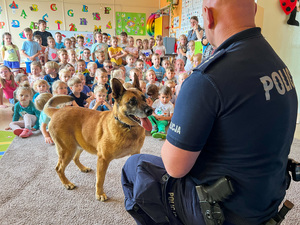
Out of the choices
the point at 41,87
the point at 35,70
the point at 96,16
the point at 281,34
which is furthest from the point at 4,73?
the point at 96,16

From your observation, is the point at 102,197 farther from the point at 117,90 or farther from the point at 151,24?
the point at 151,24

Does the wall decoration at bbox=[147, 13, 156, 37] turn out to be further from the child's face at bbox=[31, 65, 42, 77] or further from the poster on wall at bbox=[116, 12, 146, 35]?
the child's face at bbox=[31, 65, 42, 77]

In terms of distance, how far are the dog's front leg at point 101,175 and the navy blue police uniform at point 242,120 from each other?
3.83 feet

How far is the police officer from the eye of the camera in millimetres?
828

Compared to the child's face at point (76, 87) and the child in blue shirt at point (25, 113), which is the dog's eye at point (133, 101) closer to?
the child's face at point (76, 87)

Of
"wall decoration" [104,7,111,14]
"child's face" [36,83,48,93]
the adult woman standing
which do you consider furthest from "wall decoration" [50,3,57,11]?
"child's face" [36,83,48,93]

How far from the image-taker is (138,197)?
114cm

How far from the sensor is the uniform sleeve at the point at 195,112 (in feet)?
2.72

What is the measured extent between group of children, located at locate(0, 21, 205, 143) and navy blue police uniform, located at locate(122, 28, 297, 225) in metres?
2.00

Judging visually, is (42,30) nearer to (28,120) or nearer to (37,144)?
(28,120)

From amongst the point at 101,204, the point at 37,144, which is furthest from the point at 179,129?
the point at 37,144

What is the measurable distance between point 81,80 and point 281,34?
4.27 meters

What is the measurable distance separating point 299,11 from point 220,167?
5078mm

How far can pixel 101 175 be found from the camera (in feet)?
6.44
